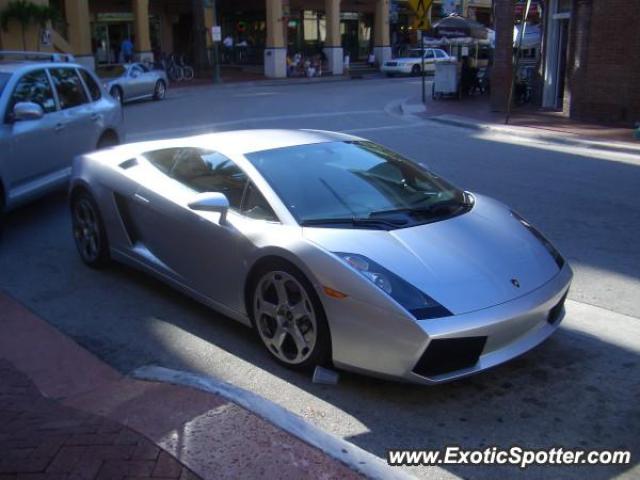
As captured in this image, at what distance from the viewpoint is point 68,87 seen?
8.71 metres

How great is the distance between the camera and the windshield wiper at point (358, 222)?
435cm

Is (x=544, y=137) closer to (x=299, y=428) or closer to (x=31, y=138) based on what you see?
(x=31, y=138)

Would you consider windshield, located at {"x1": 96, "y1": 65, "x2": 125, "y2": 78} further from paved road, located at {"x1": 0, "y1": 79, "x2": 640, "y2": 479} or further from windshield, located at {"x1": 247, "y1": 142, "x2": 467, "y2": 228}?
windshield, located at {"x1": 247, "y1": 142, "x2": 467, "y2": 228}

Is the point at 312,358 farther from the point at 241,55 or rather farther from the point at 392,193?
the point at 241,55

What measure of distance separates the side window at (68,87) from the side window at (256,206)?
4.59 meters

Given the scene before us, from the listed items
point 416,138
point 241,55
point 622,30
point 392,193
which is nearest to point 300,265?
point 392,193

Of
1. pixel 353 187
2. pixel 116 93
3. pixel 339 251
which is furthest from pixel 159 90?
pixel 339 251

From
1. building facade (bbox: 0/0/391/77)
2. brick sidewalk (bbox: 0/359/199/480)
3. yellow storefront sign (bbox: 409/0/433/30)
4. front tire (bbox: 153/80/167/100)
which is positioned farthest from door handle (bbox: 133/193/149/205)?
building facade (bbox: 0/0/391/77)

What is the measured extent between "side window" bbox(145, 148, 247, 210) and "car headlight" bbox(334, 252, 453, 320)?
3.72 ft

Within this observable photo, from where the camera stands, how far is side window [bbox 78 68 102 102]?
9.17 metres

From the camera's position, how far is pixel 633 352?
15.0 feet

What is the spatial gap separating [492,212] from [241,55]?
1650 inches

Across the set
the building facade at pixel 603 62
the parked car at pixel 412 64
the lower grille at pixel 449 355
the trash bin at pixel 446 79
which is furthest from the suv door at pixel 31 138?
the parked car at pixel 412 64
